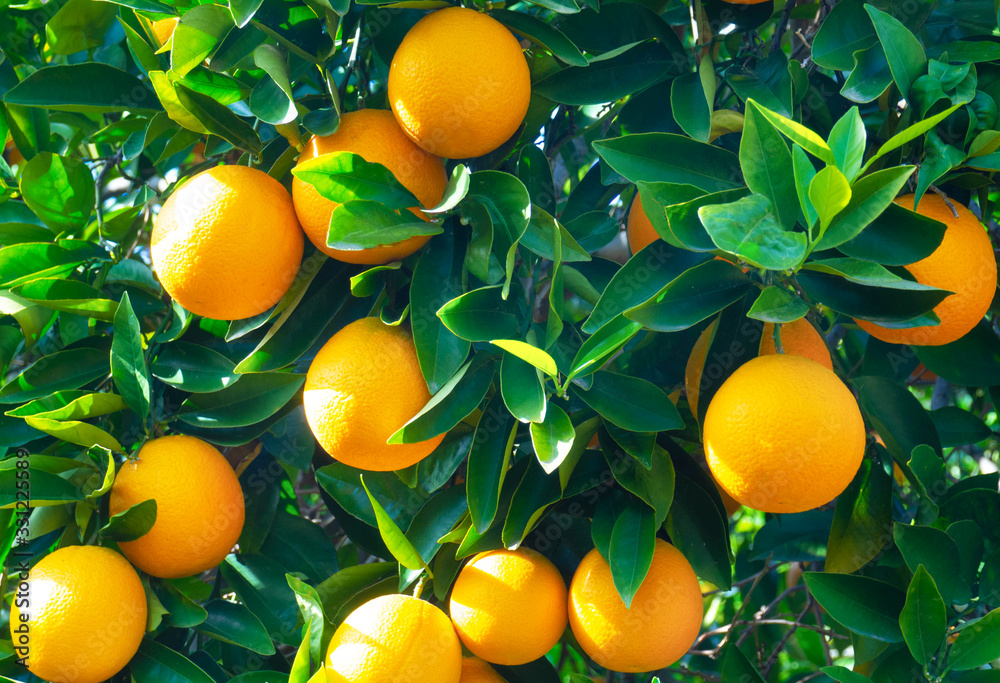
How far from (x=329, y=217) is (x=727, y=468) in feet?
2.11

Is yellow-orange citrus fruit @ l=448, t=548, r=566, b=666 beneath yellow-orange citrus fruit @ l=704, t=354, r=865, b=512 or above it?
beneath

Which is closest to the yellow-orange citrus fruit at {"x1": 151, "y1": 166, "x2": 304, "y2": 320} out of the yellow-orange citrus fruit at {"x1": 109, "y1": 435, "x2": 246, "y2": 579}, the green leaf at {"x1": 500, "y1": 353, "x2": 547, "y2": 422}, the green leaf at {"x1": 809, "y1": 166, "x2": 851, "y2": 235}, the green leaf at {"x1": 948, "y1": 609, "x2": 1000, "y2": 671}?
the yellow-orange citrus fruit at {"x1": 109, "y1": 435, "x2": 246, "y2": 579}

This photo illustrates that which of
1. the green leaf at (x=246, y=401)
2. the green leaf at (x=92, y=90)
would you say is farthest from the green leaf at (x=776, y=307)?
the green leaf at (x=92, y=90)

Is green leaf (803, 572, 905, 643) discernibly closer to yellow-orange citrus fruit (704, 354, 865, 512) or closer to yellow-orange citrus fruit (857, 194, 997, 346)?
yellow-orange citrus fruit (704, 354, 865, 512)

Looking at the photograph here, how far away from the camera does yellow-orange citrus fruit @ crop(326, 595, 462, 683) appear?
1025 mm

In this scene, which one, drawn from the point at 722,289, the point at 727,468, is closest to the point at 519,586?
the point at 727,468

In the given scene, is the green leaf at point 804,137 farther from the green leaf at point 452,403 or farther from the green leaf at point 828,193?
the green leaf at point 452,403

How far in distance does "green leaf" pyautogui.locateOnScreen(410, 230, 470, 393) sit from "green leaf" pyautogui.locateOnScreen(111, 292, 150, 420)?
502 millimetres

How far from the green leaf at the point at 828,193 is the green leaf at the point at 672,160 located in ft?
0.86

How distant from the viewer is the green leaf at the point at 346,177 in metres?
1.07

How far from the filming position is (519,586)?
3.69ft

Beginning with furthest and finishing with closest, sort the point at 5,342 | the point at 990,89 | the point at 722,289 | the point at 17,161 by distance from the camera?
the point at 17,161
the point at 5,342
the point at 990,89
the point at 722,289

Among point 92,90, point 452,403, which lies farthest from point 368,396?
point 92,90

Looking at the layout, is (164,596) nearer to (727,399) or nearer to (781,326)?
(727,399)
